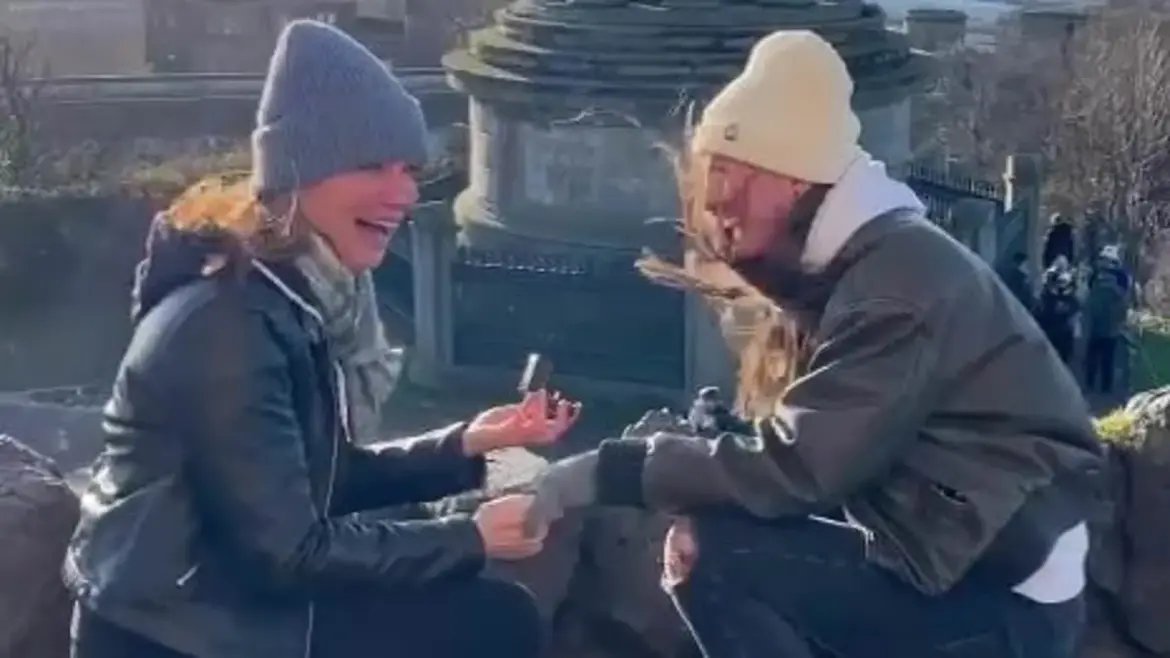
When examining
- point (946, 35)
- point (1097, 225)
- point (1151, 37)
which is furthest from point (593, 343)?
point (946, 35)

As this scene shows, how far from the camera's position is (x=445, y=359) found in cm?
1357

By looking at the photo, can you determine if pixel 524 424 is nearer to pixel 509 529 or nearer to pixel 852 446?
pixel 509 529

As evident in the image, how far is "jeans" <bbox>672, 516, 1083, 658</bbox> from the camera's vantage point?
11.5ft

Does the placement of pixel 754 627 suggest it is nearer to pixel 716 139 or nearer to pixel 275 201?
pixel 716 139

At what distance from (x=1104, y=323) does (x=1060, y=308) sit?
1.61 feet

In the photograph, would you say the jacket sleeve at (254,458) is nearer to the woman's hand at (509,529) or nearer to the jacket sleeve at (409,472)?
the woman's hand at (509,529)

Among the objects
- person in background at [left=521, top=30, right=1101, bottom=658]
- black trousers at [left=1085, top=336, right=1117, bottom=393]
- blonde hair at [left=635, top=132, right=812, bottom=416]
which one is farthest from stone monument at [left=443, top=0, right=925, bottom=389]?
person in background at [left=521, top=30, right=1101, bottom=658]

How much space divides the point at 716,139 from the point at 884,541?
75cm

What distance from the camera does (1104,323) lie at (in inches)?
550

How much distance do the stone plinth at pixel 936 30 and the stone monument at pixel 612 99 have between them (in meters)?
11.8

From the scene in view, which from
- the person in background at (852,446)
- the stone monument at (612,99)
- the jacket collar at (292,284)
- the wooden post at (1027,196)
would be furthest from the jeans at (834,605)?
the wooden post at (1027,196)

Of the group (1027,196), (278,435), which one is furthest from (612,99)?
(278,435)

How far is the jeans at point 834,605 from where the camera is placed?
3.51 metres

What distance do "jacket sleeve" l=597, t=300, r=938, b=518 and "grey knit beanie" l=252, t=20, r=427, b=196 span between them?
787 mm
